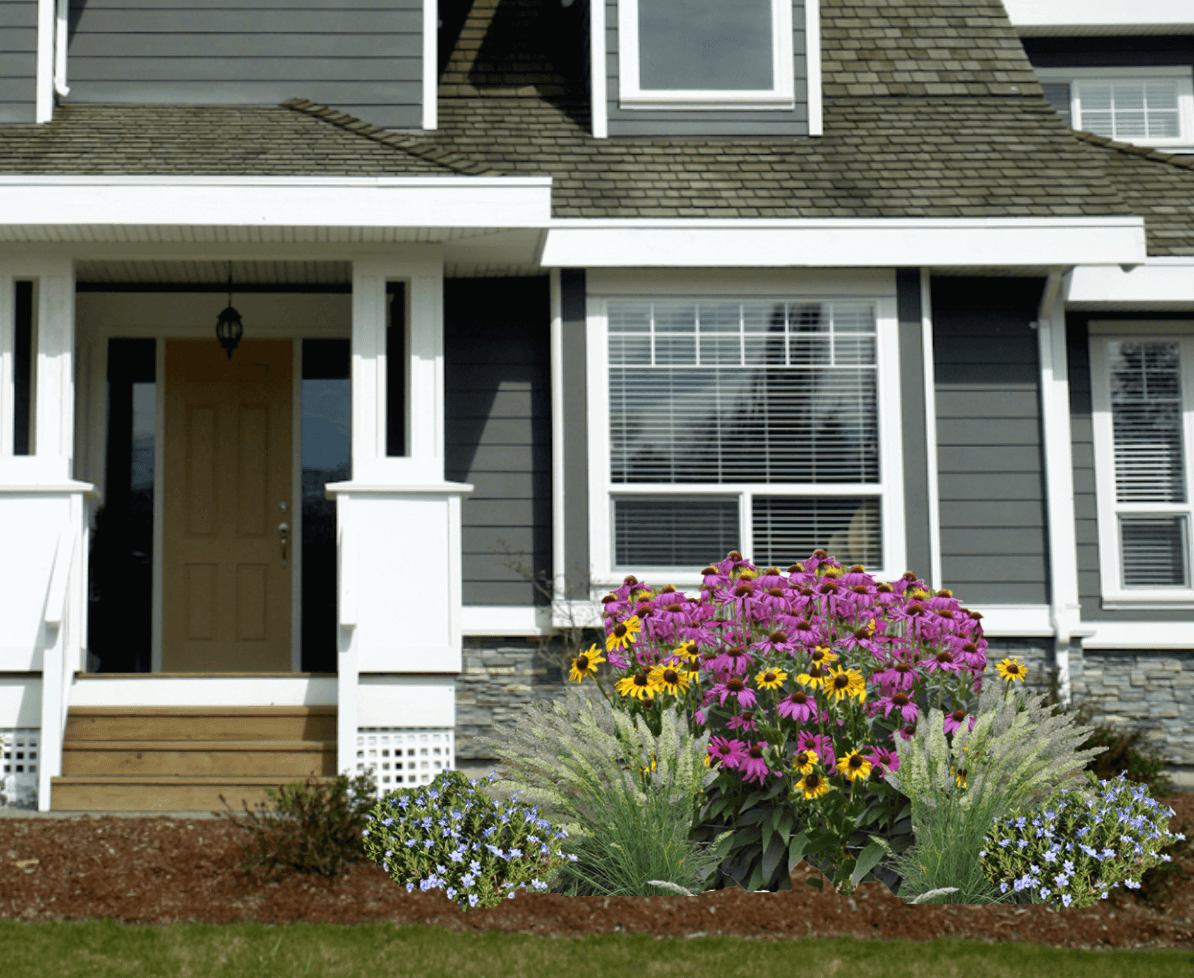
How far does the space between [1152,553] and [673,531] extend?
3022 millimetres

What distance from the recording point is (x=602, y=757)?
4.00 m

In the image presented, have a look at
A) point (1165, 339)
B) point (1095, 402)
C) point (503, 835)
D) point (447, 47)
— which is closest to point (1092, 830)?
point (503, 835)

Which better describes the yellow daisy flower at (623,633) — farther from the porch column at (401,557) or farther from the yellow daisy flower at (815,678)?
the porch column at (401,557)

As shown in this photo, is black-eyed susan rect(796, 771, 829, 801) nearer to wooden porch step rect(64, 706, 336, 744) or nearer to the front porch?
the front porch

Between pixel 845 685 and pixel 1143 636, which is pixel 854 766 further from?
pixel 1143 636

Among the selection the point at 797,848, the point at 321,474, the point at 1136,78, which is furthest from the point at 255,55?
the point at 1136,78

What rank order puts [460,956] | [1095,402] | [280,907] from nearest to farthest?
[460,956], [280,907], [1095,402]

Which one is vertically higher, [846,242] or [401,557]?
[846,242]

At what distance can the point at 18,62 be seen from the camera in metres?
6.88

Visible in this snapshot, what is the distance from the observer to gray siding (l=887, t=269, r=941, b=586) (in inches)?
264

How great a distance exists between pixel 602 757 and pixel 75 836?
85.9 inches

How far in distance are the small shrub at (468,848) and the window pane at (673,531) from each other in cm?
275

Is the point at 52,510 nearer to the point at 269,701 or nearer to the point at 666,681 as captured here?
the point at 269,701

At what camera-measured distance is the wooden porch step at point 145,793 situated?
17.4ft
